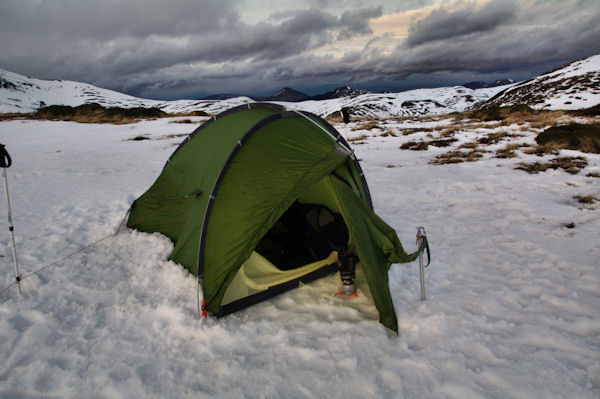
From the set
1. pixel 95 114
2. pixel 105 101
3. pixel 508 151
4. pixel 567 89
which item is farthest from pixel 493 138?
pixel 105 101

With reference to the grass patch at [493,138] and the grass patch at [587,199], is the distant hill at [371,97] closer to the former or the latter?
the grass patch at [493,138]

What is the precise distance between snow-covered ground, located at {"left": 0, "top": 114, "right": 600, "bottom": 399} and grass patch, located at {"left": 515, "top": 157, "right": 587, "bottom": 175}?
367cm

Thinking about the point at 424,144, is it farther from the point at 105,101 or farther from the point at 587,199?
the point at 105,101

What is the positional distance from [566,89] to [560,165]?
59462mm

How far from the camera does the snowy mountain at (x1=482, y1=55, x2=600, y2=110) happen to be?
4584 centimetres

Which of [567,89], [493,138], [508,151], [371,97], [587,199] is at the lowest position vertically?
[587,199]

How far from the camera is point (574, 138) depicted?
14.0 meters

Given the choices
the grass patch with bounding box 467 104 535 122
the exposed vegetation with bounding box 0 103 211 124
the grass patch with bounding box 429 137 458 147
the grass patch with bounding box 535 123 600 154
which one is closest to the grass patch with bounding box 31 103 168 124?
the exposed vegetation with bounding box 0 103 211 124

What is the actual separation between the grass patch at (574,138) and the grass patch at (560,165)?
1.93 metres

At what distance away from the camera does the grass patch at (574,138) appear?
520 inches

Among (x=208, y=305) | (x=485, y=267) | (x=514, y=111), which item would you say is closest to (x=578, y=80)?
(x=514, y=111)

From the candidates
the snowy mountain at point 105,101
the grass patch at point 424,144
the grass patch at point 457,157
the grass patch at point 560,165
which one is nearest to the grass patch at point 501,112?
the grass patch at point 424,144

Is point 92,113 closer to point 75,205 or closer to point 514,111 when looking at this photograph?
point 75,205

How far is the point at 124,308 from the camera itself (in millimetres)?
4484
